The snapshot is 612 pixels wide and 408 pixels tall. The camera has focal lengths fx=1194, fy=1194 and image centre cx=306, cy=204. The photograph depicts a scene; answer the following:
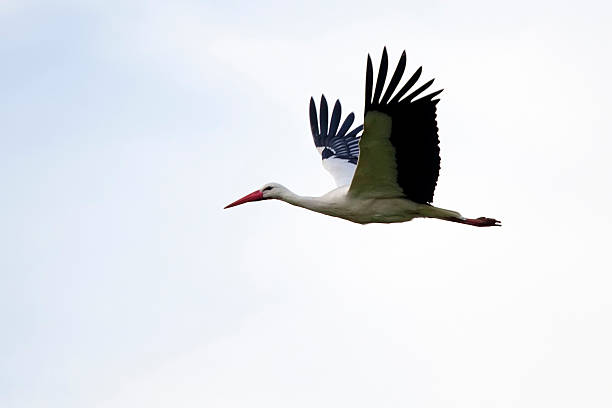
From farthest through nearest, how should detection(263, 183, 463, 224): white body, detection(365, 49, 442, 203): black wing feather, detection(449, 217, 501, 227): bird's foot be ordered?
detection(449, 217, 501, 227): bird's foot, detection(263, 183, 463, 224): white body, detection(365, 49, 442, 203): black wing feather

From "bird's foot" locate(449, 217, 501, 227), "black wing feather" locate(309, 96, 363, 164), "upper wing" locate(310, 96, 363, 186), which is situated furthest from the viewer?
"black wing feather" locate(309, 96, 363, 164)

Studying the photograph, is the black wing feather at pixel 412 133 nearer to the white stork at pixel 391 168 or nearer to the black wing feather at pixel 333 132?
the white stork at pixel 391 168

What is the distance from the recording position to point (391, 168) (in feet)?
45.9

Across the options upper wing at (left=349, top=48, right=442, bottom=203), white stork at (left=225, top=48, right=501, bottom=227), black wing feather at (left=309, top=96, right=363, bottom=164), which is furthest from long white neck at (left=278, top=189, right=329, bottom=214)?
black wing feather at (left=309, top=96, right=363, bottom=164)

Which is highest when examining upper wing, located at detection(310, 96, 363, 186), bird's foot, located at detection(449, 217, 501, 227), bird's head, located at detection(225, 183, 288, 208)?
upper wing, located at detection(310, 96, 363, 186)

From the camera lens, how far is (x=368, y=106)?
13062mm

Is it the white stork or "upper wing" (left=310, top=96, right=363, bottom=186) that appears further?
"upper wing" (left=310, top=96, right=363, bottom=186)

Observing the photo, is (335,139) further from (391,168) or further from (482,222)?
(391,168)

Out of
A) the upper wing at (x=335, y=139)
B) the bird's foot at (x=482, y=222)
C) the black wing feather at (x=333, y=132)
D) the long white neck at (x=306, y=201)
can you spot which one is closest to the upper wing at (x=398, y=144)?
the long white neck at (x=306, y=201)

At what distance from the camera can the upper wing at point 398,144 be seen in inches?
512

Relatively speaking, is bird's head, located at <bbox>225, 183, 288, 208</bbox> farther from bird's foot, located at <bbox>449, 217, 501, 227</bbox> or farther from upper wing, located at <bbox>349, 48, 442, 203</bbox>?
bird's foot, located at <bbox>449, 217, 501, 227</bbox>

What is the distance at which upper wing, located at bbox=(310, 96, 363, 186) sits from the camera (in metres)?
17.5

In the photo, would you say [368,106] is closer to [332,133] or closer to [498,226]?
[498,226]

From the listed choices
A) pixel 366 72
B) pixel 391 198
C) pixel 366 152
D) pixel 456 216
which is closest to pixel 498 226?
pixel 456 216
